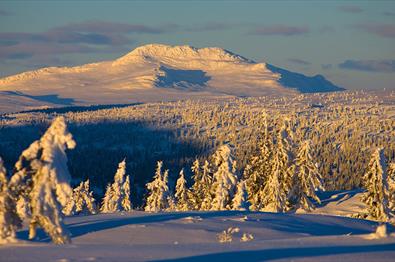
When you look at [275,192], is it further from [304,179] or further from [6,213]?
[6,213]

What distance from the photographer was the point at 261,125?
54.9 meters

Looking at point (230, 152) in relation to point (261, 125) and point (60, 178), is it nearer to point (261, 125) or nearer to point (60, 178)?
point (261, 125)

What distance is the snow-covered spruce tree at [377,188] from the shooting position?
46781 millimetres

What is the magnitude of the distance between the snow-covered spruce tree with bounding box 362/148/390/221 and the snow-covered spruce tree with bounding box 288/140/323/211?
531 centimetres

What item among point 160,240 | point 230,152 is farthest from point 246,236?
point 230,152

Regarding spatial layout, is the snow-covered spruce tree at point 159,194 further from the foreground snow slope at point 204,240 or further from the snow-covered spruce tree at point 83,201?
the foreground snow slope at point 204,240

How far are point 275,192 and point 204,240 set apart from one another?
31.5 metres

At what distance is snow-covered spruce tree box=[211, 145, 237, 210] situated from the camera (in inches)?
2116

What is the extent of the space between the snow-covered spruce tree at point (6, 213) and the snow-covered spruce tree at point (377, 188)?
33111 millimetres

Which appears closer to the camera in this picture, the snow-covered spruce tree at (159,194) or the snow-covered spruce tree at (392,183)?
the snow-covered spruce tree at (392,183)

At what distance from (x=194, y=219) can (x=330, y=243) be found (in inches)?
272

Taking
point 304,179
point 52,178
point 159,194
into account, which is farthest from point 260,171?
point 52,178

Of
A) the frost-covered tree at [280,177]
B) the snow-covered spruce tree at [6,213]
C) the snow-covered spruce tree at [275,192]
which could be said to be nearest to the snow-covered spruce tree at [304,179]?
the frost-covered tree at [280,177]

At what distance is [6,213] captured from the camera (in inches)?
677
